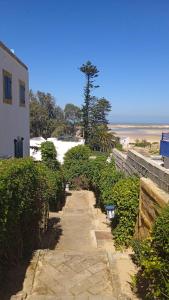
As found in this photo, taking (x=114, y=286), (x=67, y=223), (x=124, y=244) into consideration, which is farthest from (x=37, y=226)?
(x=67, y=223)

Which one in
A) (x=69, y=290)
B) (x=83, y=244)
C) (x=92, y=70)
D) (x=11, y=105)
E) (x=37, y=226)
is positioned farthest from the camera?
(x=92, y=70)

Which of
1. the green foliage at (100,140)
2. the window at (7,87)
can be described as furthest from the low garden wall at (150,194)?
the green foliage at (100,140)

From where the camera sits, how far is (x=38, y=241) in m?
10.3

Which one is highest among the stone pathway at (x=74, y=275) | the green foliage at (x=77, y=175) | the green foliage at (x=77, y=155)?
the green foliage at (x=77, y=155)

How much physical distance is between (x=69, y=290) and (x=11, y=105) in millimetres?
10496

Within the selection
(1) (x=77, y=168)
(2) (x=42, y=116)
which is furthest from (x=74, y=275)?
(2) (x=42, y=116)

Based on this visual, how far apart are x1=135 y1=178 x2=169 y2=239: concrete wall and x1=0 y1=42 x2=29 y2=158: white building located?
6.71 meters

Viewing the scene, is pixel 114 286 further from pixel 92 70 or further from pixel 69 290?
pixel 92 70

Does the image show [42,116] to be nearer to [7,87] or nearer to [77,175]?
[77,175]

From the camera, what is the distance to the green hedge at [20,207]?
22.0 feet

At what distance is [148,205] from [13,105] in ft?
31.3

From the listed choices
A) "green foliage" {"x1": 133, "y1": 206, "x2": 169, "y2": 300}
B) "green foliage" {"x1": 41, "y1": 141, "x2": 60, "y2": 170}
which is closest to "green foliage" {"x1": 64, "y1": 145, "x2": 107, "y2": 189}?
"green foliage" {"x1": 41, "y1": 141, "x2": 60, "y2": 170}

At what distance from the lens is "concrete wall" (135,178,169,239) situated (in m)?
7.88

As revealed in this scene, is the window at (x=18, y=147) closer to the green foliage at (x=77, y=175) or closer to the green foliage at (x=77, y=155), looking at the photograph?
the green foliage at (x=77, y=175)
